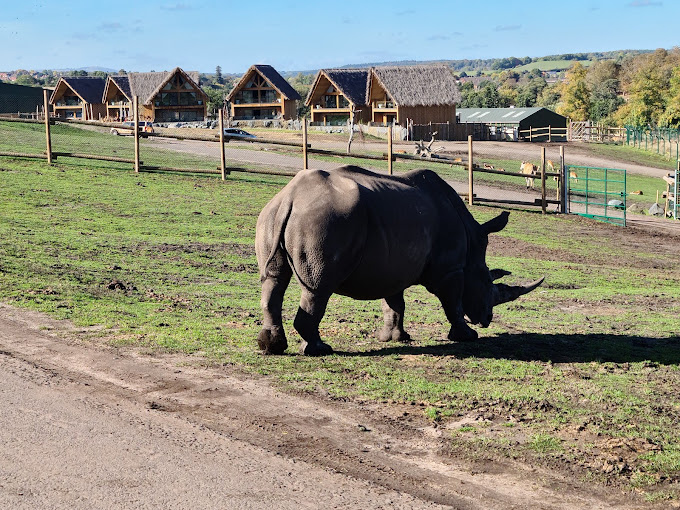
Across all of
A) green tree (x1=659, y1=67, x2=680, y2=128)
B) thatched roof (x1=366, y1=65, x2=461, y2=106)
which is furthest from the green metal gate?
green tree (x1=659, y1=67, x2=680, y2=128)

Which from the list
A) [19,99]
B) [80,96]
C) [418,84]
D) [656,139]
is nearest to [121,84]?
[80,96]

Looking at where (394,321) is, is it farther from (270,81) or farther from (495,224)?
(270,81)

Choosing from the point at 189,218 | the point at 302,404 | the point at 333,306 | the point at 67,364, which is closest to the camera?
the point at 302,404

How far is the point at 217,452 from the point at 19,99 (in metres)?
88.8

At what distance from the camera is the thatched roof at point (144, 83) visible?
254ft

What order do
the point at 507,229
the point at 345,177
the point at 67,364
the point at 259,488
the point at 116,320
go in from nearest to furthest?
the point at 259,488 < the point at 67,364 < the point at 345,177 < the point at 116,320 < the point at 507,229

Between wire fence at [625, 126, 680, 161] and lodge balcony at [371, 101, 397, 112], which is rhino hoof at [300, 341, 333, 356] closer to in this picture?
wire fence at [625, 126, 680, 161]

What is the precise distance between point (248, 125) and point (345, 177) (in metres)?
72.0

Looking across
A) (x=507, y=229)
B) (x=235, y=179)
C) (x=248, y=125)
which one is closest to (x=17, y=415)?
(x=507, y=229)

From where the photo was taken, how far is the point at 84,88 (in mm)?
82875

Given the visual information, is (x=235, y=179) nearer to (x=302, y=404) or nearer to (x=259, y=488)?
(x=302, y=404)

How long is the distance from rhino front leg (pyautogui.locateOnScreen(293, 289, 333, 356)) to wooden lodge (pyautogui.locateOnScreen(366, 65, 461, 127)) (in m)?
59.9

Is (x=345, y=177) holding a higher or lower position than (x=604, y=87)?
lower

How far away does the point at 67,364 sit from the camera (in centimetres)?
956
